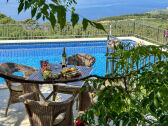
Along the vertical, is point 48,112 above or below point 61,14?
below

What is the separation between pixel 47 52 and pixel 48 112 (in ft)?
21.2

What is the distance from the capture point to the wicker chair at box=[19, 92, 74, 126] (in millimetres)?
2971

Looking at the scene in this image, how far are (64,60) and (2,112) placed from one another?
1.38 m

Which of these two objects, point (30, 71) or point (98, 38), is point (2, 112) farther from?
point (98, 38)

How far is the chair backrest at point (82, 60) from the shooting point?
5.12 m

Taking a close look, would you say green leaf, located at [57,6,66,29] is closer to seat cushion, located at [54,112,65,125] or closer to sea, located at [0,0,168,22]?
seat cushion, located at [54,112,65,125]

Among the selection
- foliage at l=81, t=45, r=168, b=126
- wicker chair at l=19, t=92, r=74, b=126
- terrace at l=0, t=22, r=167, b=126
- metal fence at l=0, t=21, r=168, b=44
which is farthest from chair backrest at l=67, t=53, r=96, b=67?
metal fence at l=0, t=21, r=168, b=44

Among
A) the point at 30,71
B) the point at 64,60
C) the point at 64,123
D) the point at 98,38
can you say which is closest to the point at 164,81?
the point at 64,123

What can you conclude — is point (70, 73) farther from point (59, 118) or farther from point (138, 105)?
point (138, 105)

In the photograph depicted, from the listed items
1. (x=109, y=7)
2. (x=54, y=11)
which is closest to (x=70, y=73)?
(x=54, y=11)

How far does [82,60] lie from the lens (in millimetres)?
5207

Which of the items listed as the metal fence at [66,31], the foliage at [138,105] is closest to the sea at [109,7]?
the metal fence at [66,31]

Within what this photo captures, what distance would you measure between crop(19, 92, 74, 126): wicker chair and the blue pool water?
4933 mm

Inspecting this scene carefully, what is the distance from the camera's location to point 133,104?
1.45 meters
